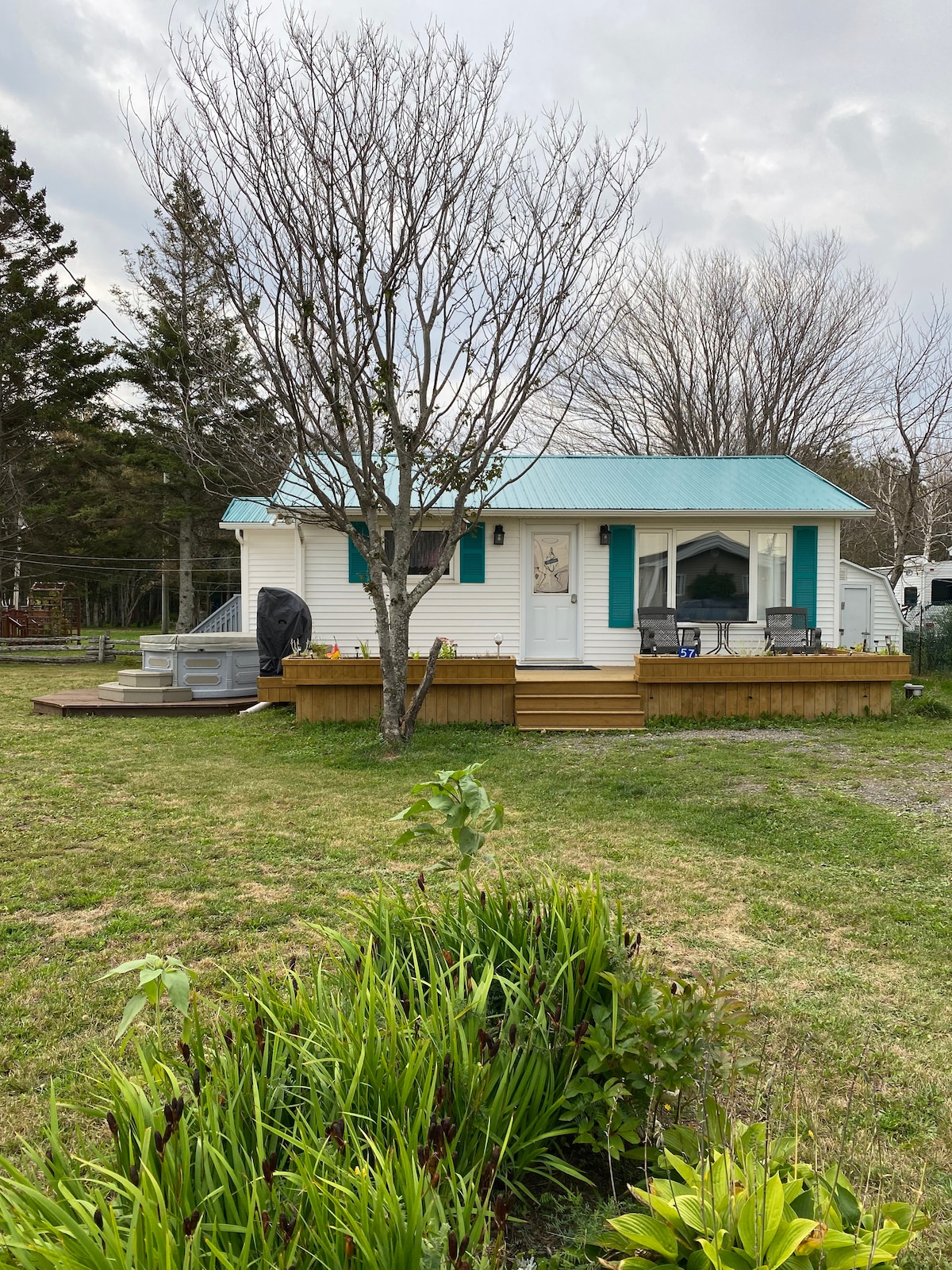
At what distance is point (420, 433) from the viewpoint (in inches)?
305

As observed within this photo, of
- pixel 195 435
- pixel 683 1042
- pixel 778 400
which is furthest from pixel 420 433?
pixel 778 400

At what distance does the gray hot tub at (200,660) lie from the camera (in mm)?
10828

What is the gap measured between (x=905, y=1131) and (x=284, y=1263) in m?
1.86

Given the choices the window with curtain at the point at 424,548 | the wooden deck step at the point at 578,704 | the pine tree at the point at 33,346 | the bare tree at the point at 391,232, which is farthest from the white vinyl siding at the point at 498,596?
the pine tree at the point at 33,346

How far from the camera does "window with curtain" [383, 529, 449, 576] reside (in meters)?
11.3

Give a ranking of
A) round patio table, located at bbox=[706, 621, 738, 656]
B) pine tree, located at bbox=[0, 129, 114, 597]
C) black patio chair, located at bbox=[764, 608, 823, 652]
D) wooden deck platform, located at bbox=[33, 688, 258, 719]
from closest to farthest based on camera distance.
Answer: wooden deck platform, located at bbox=[33, 688, 258, 719]
black patio chair, located at bbox=[764, 608, 823, 652]
round patio table, located at bbox=[706, 621, 738, 656]
pine tree, located at bbox=[0, 129, 114, 597]

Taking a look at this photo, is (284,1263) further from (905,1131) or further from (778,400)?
(778,400)

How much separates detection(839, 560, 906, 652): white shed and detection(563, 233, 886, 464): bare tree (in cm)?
718

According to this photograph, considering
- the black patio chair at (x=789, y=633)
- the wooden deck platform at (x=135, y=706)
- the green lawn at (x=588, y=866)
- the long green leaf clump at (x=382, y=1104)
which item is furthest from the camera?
the black patio chair at (x=789, y=633)

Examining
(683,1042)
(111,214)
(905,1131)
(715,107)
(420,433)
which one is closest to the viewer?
(683,1042)

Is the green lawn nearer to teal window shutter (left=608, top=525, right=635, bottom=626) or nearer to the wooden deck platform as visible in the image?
the wooden deck platform

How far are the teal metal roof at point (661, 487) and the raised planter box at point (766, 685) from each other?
2353mm

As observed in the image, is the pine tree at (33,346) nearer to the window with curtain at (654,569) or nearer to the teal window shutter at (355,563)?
the teal window shutter at (355,563)

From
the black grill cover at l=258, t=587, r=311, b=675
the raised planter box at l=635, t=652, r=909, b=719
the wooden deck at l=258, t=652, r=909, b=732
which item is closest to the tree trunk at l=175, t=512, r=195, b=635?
the black grill cover at l=258, t=587, r=311, b=675
